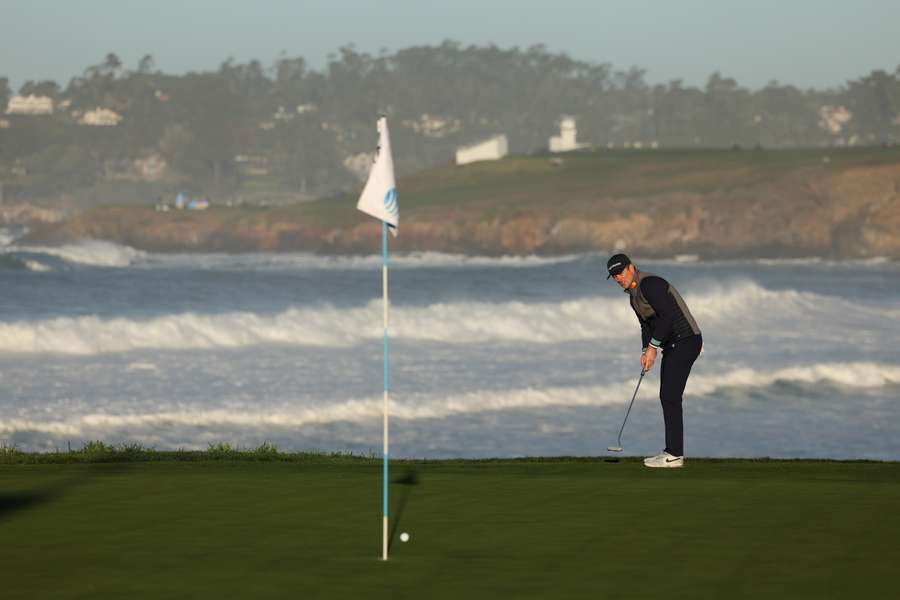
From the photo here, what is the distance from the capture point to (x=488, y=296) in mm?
76875

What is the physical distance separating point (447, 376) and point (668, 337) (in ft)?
76.9

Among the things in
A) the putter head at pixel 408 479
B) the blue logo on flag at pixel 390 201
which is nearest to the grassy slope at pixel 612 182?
the putter head at pixel 408 479

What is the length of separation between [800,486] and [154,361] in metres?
29.3

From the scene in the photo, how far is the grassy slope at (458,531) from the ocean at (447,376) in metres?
9.16

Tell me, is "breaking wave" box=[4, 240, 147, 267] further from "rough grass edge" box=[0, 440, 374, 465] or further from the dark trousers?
the dark trousers

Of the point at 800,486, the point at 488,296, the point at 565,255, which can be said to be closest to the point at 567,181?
the point at 565,255

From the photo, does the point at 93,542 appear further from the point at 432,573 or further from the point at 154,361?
the point at 154,361

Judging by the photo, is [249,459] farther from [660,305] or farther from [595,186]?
[595,186]

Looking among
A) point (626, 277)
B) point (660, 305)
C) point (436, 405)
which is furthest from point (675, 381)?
point (436, 405)

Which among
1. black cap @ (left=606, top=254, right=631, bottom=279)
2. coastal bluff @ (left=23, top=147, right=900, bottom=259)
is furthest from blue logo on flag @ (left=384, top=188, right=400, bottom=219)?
coastal bluff @ (left=23, top=147, right=900, bottom=259)

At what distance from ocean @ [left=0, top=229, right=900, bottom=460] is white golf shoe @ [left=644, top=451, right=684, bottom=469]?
32.3ft

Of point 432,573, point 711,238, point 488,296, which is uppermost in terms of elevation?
point 711,238

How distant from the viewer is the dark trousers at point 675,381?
15812 mm

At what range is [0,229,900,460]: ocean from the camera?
2930 centimetres
